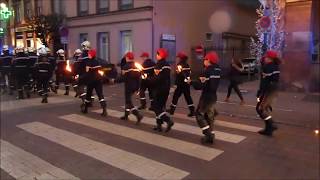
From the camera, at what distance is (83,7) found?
4.61ft

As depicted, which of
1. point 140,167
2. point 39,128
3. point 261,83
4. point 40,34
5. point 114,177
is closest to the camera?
point 261,83

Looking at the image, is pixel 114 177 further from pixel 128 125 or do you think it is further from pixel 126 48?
pixel 126 48

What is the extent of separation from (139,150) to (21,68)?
4194 millimetres

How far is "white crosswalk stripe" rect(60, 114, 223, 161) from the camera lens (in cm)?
525

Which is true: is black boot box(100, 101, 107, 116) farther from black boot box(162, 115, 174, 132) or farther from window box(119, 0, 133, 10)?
window box(119, 0, 133, 10)

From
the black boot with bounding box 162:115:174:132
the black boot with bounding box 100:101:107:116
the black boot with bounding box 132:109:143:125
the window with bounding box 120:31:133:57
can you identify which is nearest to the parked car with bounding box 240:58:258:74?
the window with bounding box 120:31:133:57

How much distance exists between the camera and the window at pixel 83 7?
1393mm

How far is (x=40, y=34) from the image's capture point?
1.30 meters

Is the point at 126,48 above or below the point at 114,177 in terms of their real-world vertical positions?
above

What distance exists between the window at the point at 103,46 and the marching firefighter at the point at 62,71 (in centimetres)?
16

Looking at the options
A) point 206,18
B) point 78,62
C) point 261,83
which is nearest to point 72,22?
point 78,62

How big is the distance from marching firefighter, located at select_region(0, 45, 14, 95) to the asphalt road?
5.89ft

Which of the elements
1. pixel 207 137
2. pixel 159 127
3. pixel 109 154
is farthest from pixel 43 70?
pixel 159 127

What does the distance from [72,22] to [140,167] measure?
135 inches
